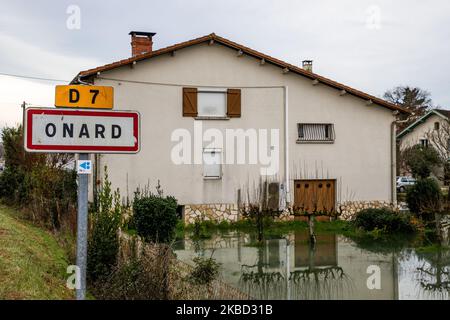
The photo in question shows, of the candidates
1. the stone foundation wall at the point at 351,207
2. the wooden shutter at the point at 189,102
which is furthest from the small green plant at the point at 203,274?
the stone foundation wall at the point at 351,207

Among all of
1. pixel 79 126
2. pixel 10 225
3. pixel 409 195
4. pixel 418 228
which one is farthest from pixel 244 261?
pixel 409 195

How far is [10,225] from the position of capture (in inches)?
472

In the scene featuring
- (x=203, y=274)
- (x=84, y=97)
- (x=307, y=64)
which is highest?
(x=307, y=64)

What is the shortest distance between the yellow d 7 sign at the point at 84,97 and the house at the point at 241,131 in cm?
1385

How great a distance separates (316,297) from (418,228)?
32.5 ft

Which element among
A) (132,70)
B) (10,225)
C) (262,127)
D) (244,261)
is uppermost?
(132,70)

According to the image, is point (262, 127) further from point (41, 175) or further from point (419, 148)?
point (419, 148)

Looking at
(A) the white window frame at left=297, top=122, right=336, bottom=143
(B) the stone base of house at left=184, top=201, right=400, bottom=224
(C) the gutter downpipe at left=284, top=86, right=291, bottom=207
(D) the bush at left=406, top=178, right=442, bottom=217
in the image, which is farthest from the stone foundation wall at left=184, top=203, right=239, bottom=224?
(D) the bush at left=406, top=178, right=442, bottom=217

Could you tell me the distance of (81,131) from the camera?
4.23 meters

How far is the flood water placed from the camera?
8.98 meters

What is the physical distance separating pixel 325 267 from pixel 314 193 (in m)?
8.99

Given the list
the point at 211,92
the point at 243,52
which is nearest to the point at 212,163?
the point at 211,92

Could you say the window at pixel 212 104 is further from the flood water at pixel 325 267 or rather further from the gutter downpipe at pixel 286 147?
the flood water at pixel 325 267

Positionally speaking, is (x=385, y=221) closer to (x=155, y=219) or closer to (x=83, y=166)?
(x=155, y=219)
